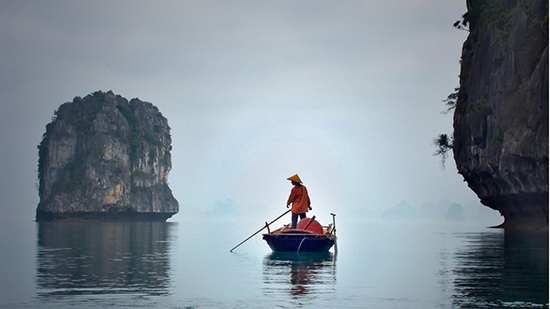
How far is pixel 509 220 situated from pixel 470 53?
12285 millimetres

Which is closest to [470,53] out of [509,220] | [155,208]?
[509,220]

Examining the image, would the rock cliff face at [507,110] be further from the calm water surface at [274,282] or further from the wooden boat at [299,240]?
the wooden boat at [299,240]

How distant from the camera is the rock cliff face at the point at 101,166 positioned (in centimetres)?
11706

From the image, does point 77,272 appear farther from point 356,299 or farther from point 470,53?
point 470,53

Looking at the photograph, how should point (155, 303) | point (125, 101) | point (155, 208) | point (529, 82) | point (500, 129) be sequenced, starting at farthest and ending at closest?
point (125, 101) < point (155, 208) < point (500, 129) < point (529, 82) < point (155, 303)

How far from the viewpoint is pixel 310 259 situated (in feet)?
69.3

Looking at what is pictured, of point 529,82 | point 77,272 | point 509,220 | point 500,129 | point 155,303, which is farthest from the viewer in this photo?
point 509,220

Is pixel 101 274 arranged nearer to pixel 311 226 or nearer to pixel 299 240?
pixel 299 240

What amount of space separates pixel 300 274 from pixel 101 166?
111 metres

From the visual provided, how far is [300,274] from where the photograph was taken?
16.3m

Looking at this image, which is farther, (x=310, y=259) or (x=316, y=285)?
(x=310, y=259)

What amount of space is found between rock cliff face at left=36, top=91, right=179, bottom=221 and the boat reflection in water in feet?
320

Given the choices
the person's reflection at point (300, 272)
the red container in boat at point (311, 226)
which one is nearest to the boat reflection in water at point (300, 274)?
the person's reflection at point (300, 272)

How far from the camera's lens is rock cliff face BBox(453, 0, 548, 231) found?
34750mm
